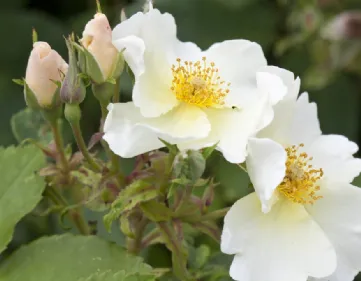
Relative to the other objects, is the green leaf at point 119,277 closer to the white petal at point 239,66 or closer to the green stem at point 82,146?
the green stem at point 82,146

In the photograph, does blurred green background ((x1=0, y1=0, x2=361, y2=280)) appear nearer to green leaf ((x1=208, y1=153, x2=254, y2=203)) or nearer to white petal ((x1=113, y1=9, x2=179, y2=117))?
green leaf ((x1=208, y1=153, x2=254, y2=203))

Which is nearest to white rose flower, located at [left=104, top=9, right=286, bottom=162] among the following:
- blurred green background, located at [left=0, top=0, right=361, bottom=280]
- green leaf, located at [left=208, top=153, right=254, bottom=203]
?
green leaf, located at [left=208, top=153, right=254, bottom=203]

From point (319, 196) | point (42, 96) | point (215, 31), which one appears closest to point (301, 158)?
point (319, 196)

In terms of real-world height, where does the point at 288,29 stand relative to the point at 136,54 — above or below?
below

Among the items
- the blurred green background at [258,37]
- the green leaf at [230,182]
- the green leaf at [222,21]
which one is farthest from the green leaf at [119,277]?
the green leaf at [222,21]

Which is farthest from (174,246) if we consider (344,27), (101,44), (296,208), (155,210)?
(344,27)

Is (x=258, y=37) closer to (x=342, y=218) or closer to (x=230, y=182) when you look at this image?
(x=230, y=182)

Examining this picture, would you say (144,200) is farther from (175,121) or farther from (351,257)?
(351,257)
